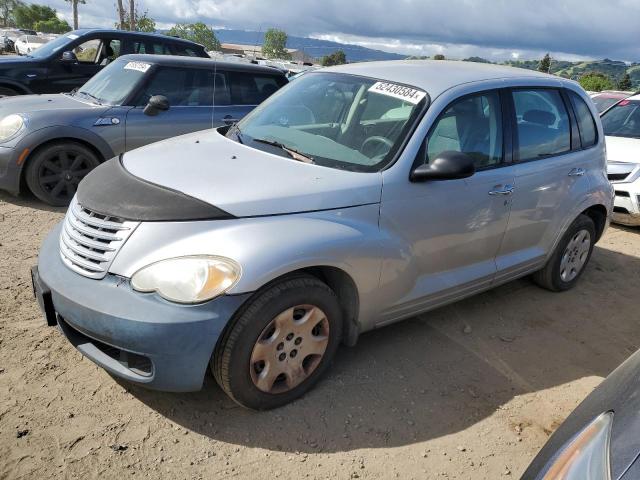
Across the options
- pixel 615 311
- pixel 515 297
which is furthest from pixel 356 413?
pixel 615 311

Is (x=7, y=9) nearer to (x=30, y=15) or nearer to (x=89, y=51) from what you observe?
(x=30, y=15)

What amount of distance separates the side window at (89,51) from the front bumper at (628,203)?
322 inches

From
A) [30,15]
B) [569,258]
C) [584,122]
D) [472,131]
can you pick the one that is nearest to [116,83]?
[472,131]

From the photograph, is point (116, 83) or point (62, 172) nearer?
point (62, 172)

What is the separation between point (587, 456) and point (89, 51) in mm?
9655

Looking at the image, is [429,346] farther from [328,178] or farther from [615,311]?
[615,311]

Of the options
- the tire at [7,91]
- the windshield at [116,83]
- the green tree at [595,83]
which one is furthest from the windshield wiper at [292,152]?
the green tree at [595,83]

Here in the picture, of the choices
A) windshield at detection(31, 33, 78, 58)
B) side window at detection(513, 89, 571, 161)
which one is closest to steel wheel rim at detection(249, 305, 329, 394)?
side window at detection(513, 89, 571, 161)

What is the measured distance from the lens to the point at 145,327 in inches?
94.2

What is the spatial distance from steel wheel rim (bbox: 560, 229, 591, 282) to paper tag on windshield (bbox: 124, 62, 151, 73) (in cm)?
499

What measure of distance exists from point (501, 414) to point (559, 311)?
1697 millimetres

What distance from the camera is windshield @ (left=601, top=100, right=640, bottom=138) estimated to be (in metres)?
7.51

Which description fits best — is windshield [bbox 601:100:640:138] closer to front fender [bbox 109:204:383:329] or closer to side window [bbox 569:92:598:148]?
side window [bbox 569:92:598:148]

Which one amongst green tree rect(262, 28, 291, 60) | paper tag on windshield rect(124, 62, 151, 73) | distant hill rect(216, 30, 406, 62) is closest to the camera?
paper tag on windshield rect(124, 62, 151, 73)
